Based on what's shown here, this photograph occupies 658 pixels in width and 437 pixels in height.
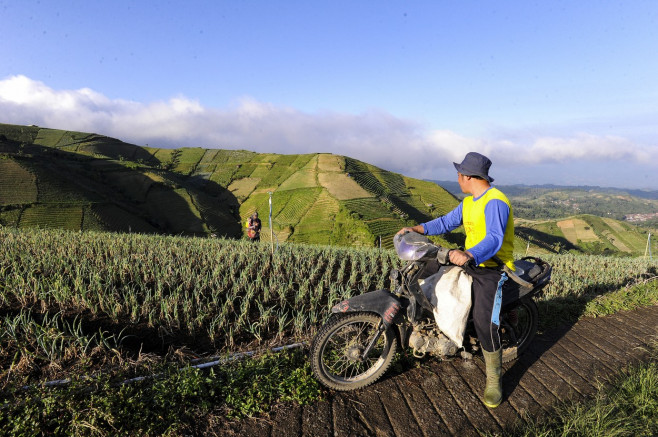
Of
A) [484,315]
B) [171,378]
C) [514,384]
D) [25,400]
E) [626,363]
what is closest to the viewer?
[25,400]

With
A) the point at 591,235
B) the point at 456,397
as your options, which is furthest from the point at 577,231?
the point at 456,397

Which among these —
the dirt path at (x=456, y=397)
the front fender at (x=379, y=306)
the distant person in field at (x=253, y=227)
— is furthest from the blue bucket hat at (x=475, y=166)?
the distant person in field at (x=253, y=227)

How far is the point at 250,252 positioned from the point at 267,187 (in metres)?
62.3

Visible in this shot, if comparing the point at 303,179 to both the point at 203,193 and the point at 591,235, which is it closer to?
the point at 203,193

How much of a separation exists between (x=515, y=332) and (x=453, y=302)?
5.69ft

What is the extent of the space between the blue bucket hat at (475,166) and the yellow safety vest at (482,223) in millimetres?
179

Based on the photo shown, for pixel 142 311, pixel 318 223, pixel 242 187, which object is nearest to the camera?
pixel 142 311

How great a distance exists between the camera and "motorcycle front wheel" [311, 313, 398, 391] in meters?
2.99

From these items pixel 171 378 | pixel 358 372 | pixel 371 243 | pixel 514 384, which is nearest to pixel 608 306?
pixel 514 384

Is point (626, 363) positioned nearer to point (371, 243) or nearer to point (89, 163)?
point (371, 243)

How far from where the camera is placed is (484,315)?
3.05m

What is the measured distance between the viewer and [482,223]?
3016 millimetres

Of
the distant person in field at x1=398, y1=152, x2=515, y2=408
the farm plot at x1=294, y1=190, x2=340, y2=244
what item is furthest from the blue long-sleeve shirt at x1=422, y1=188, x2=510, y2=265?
the farm plot at x1=294, y1=190, x2=340, y2=244

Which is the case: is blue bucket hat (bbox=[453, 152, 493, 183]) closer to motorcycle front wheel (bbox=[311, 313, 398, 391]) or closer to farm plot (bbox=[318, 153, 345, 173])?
motorcycle front wheel (bbox=[311, 313, 398, 391])
